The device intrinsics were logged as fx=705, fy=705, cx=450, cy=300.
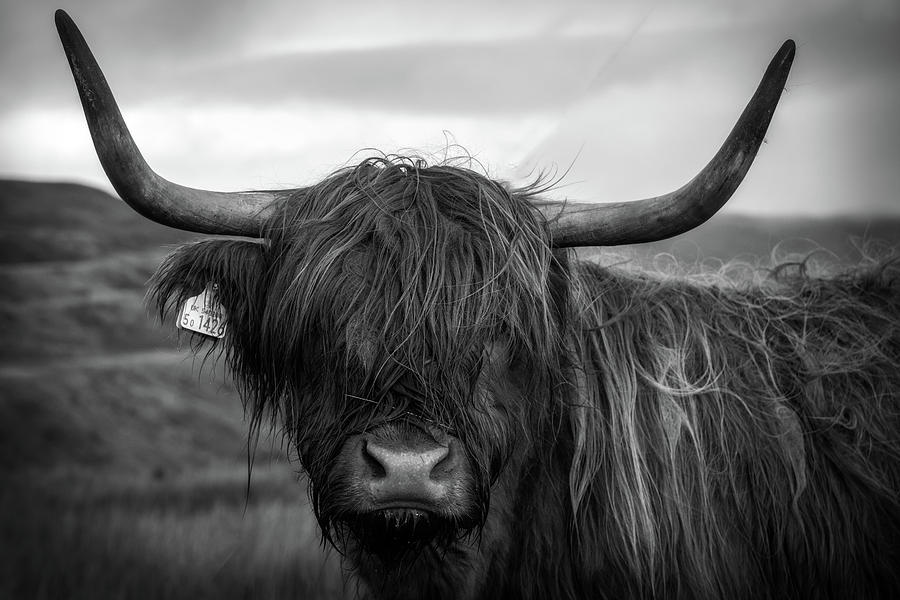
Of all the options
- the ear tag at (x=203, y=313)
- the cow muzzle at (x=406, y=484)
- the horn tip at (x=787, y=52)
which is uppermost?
the horn tip at (x=787, y=52)

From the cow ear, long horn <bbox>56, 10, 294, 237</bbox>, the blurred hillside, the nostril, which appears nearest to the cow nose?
the nostril

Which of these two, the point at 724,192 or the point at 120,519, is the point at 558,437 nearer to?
the point at 724,192

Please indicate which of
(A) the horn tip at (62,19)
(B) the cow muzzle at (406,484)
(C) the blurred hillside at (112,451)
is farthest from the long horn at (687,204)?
(C) the blurred hillside at (112,451)

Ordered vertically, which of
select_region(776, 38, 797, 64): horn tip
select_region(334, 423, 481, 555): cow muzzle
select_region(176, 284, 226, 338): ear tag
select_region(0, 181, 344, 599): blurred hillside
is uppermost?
select_region(776, 38, 797, 64): horn tip

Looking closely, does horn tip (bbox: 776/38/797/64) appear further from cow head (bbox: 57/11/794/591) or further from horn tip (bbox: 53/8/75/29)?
horn tip (bbox: 53/8/75/29)

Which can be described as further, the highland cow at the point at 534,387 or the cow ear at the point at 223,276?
the cow ear at the point at 223,276

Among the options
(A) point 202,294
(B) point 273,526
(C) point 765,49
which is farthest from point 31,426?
(C) point 765,49

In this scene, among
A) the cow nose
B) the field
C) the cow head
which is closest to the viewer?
the cow nose

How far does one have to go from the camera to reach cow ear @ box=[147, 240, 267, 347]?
8.59 feet

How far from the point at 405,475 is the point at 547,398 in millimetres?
715

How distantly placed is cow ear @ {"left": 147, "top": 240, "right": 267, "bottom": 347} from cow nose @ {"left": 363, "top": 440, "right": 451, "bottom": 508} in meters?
0.89

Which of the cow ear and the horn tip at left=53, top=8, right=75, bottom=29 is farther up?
the horn tip at left=53, top=8, right=75, bottom=29

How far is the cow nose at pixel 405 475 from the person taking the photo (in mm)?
1986

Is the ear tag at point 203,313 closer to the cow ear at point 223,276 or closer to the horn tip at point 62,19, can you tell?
the cow ear at point 223,276
